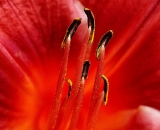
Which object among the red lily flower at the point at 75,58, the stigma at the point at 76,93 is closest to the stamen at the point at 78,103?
the stigma at the point at 76,93

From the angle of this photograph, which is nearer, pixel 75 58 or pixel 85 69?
pixel 85 69

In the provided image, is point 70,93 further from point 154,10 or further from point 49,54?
point 154,10

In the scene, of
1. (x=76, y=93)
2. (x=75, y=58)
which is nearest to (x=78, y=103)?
(x=76, y=93)

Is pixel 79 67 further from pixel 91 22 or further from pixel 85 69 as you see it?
pixel 91 22

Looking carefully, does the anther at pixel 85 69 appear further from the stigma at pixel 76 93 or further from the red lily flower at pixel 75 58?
the red lily flower at pixel 75 58

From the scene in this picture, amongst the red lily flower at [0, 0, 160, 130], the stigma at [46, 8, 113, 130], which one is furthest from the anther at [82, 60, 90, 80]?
the red lily flower at [0, 0, 160, 130]

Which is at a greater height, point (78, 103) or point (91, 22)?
point (91, 22)

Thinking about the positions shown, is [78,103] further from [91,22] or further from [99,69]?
[91,22]

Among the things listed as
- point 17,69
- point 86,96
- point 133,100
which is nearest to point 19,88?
point 17,69

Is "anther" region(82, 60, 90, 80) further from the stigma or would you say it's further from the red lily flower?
the red lily flower
